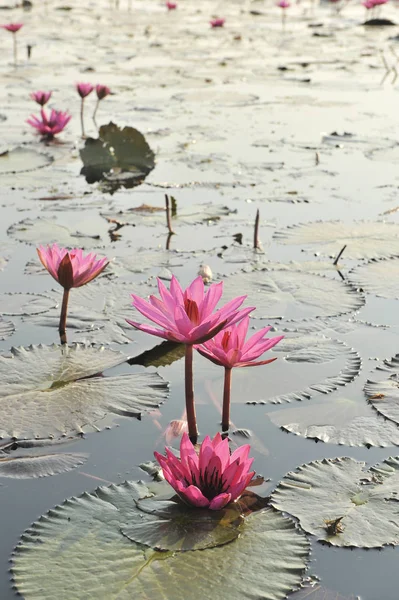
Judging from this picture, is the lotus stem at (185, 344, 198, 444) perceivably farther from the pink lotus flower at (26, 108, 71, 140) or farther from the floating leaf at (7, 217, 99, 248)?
the pink lotus flower at (26, 108, 71, 140)

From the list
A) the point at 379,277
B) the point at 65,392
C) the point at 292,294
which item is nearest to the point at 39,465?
the point at 65,392

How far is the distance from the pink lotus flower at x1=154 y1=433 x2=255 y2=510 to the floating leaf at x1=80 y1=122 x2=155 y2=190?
2714mm

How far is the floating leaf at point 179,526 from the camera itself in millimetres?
1334

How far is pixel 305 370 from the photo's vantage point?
2.03m

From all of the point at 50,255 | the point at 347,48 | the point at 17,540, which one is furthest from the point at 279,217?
the point at 347,48

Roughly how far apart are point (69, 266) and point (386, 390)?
870mm

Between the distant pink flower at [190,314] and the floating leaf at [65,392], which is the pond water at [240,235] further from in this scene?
the distant pink flower at [190,314]

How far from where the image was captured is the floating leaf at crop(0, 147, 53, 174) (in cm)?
391

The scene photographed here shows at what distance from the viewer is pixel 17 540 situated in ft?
4.45

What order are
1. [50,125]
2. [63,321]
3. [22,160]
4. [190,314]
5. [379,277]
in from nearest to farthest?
[190,314], [63,321], [379,277], [22,160], [50,125]

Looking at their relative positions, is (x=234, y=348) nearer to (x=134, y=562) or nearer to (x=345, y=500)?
(x=345, y=500)

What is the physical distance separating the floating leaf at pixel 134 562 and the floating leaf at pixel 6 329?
86cm

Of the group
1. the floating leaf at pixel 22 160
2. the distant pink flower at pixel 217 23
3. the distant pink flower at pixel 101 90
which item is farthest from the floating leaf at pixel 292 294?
the distant pink flower at pixel 217 23

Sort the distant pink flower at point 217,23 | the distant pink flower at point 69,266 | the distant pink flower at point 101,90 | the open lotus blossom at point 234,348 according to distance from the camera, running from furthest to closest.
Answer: the distant pink flower at point 217,23 < the distant pink flower at point 101,90 < the distant pink flower at point 69,266 < the open lotus blossom at point 234,348
